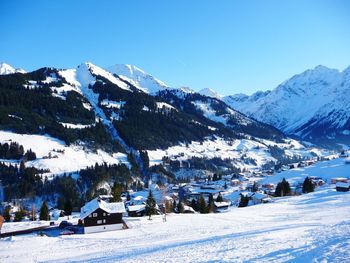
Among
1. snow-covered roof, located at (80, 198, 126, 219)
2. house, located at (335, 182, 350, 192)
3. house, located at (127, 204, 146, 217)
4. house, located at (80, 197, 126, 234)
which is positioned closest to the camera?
house, located at (80, 197, 126, 234)

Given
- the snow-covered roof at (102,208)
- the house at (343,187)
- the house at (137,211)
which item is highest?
the snow-covered roof at (102,208)

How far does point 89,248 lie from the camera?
150ft

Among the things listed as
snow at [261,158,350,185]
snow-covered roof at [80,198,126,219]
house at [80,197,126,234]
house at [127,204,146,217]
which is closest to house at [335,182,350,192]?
house at [127,204,146,217]

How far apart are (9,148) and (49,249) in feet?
503

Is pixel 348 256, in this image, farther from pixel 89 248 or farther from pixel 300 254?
pixel 89 248

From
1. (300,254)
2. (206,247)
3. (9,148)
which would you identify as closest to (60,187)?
(9,148)

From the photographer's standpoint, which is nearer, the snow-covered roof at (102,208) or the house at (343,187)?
the snow-covered roof at (102,208)

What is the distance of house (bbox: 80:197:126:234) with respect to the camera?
7044 cm

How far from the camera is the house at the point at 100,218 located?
70.4 metres

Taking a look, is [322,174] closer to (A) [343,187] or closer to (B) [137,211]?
(A) [343,187]

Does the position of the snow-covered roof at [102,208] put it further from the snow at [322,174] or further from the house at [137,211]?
the snow at [322,174]

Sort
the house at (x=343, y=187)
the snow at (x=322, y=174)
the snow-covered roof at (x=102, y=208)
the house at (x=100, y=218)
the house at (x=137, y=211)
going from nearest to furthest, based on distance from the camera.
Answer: the house at (x=100, y=218) < the snow-covered roof at (x=102, y=208) < the house at (x=137, y=211) < the house at (x=343, y=187) < the snow at (x=322, y=174)

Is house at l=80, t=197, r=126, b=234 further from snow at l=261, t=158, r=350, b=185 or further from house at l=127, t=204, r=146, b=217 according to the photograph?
snow at l=261, t=158, r=350, b=185

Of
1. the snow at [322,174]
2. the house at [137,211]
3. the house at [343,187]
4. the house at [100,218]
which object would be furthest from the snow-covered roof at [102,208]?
the snow at [322,174]
